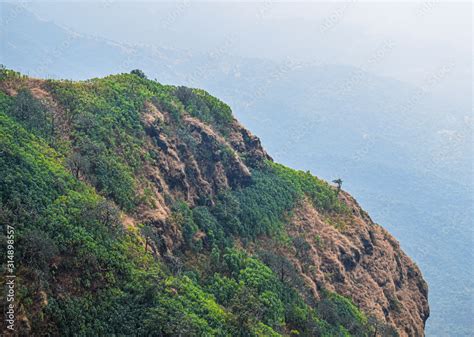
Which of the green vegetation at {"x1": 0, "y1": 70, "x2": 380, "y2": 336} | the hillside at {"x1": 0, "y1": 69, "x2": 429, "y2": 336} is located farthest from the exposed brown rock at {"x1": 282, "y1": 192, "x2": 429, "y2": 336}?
the green vegetation at {"x1": 0, "y1": 70, "x2": 380, "y2": 336}

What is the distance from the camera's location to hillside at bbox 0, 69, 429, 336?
41562 mm

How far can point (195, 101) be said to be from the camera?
278 ft

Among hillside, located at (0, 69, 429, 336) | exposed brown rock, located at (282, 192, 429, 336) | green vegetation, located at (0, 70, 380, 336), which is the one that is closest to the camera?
green vegetation, located at (0, 70, 380, 336)

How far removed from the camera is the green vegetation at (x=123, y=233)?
132 feet

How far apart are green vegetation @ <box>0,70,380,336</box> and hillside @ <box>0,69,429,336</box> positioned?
0.15 meters

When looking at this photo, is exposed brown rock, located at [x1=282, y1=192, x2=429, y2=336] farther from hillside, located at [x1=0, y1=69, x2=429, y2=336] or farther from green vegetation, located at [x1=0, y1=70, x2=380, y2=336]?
green vegetation, located at [x1=0, y1=70, x2=380, y2=336]

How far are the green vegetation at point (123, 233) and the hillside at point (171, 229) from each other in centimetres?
15

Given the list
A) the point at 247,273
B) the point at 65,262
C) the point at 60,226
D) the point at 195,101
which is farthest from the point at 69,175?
the point at 195,101

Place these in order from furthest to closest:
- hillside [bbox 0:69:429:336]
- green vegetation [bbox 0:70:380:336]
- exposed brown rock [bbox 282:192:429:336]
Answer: exposed brown rock [bbox 282:192:429:336]
hillside [bbox 0:69:429:336]
green vegetation [bbox 0:70:380:336]

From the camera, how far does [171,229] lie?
58406 millimetres

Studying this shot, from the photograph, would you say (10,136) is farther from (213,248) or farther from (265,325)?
(265,325)

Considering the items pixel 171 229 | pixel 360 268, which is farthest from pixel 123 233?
pixel 360 268

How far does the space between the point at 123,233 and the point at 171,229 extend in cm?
935

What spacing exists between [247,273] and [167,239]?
408 inches
